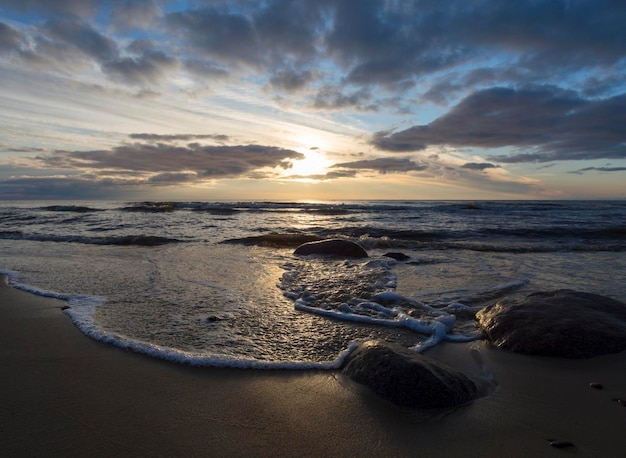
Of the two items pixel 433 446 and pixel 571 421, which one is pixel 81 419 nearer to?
pixel 433 446

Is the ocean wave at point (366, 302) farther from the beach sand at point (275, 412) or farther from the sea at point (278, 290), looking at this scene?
the beach sand at point (275, 412)

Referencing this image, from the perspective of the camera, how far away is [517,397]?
112 inches

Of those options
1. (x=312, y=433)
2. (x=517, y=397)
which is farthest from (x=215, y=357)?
(x=517, y=397)

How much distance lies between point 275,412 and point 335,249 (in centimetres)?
773

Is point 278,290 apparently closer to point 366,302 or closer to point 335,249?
point 366,302

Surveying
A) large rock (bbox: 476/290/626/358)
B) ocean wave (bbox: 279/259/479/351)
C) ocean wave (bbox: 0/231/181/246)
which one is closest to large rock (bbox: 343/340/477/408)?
ocean wave (bbox: 279/259/479/351)

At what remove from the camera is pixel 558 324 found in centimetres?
397

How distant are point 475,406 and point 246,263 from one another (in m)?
6.56

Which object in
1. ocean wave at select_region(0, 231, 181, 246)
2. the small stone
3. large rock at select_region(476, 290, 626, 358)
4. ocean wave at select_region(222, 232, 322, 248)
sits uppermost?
large rock at select_region(476, 290, 626, 358)

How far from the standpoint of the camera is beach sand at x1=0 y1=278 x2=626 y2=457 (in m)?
2.21

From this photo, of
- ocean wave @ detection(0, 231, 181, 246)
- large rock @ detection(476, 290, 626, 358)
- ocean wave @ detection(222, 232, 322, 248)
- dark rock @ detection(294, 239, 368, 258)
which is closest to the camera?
large rock @ detection(476, 290, 626, 358)

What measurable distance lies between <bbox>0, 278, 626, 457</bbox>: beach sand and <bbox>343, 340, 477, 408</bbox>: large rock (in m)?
0.09

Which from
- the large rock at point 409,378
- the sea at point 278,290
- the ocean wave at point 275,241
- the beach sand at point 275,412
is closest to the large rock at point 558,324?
the beach sand at point 275,412

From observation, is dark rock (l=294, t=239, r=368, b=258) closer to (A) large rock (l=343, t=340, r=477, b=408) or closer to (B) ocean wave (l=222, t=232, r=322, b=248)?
(B) ocean wave (l=222, t=232, r=322, b=248)
